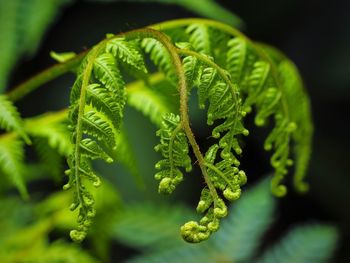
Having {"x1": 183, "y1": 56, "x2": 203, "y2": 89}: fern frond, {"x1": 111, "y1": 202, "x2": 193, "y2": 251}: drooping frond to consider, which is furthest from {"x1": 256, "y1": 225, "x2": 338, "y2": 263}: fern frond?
{"x1": 183, "y1": 56, "x2": 203, "y2": 89}: fern frond

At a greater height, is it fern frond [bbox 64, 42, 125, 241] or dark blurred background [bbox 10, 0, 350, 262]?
fern frond [bbox 64, 42, 125, 241]

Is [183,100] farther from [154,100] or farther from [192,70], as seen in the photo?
[154,100]

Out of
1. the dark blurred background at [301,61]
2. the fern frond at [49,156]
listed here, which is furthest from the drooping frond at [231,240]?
the dark blurred background at [301,61]

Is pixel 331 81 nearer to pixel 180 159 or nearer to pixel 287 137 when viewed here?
pixel 287 137

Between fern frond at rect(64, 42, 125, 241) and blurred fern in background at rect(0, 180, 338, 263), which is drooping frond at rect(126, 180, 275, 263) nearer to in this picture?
blurred fern in background at rect(0, 180, 338, 263)

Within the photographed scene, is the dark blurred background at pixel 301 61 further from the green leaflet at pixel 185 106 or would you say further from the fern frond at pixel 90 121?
the fern frond at pixel 90 121

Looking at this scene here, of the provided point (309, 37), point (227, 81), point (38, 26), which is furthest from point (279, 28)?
point (227, 81)
